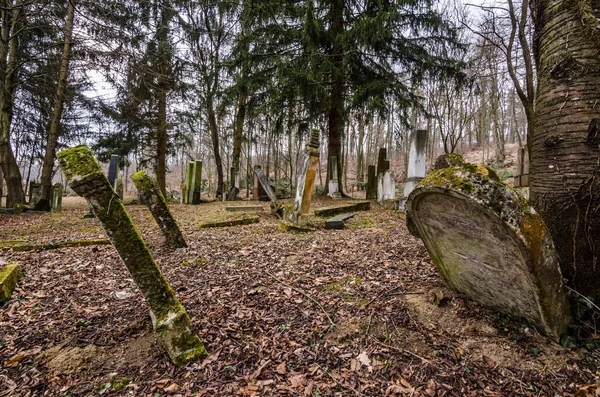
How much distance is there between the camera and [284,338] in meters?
2.31

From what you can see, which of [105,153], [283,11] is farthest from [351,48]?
[105,153]

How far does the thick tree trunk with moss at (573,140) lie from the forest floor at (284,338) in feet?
2.38

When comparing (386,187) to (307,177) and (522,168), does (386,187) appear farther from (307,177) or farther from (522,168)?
(307,177)

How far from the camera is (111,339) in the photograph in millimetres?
2270

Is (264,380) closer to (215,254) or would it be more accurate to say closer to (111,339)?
(111,339)

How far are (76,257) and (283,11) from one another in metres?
10.4

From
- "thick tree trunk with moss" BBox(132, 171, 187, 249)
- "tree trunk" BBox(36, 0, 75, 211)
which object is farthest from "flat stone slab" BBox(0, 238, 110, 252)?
"tree trunk" BBox(36, 0, 75, 211)

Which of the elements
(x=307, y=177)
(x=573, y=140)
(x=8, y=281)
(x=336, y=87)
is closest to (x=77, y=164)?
(x=8, y=281)

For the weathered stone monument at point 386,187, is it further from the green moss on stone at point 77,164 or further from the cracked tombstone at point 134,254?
the green moss on stone at point 77,164

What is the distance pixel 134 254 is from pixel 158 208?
271 cm

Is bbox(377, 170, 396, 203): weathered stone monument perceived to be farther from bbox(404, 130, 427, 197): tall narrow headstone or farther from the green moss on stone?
the green moss on stone

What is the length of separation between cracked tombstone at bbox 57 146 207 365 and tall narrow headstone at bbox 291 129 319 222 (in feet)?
13.3

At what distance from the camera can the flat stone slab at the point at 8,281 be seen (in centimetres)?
282

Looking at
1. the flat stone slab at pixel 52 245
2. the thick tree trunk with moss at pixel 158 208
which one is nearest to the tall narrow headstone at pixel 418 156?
the thick tree trunk with moss at pixel 158 208
